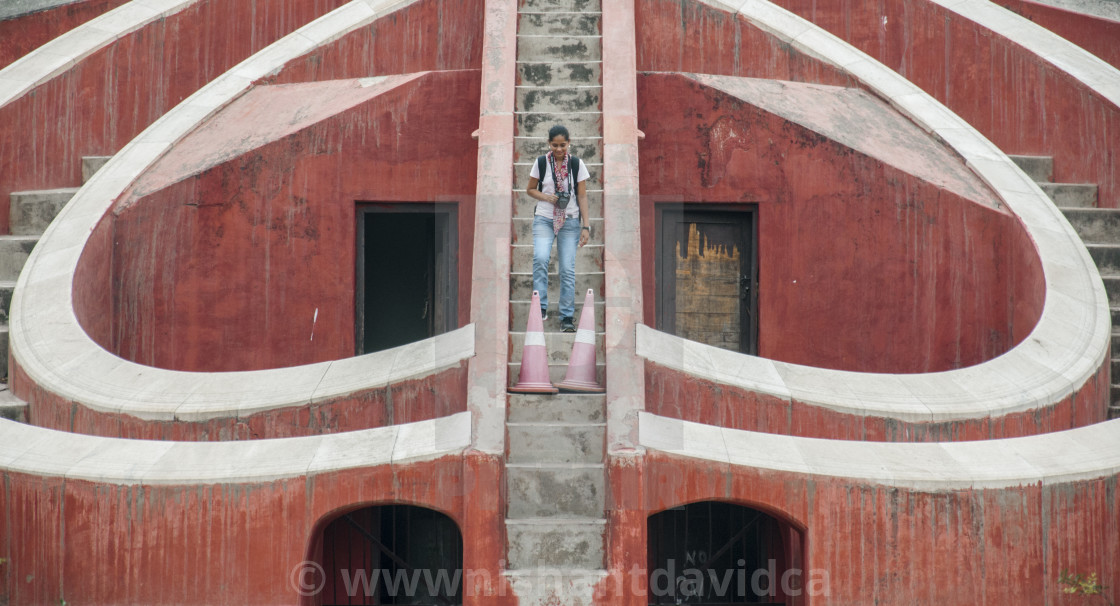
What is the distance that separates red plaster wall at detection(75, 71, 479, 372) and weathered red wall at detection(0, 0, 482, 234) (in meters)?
0.72

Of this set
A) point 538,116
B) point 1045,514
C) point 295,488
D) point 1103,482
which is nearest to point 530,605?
point 295,488

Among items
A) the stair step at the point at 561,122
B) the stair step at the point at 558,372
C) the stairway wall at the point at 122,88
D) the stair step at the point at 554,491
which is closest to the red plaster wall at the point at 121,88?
the stairway wall at the point at 122,88

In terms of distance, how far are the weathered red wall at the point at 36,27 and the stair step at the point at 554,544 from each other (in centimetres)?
819

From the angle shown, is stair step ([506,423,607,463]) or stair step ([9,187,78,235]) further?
stair step ([9,187,78,235])

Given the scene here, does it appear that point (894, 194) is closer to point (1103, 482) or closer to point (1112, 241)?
point (1112, 241)

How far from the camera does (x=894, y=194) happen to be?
30.2 ft

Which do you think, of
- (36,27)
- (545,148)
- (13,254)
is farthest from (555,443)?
(36,27)

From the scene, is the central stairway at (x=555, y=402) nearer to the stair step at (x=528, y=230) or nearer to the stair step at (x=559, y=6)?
the stair step at (x=528, y=230)

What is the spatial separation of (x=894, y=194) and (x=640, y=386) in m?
3.99

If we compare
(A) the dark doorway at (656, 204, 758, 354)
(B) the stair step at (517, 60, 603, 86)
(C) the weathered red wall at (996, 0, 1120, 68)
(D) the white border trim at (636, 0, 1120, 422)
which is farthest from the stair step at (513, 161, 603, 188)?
(C) the weathered red wall at (996, 0, 1120, 68)

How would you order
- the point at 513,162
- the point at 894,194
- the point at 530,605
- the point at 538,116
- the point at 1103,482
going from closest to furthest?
the point at 530,605 < the point at 1103,482 < the point at 513,162 < the point at 538,116 < the point at 894,194

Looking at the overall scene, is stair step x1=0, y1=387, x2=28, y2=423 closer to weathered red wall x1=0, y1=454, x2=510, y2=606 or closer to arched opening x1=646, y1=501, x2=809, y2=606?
weathered red wall x1=0, y1=454, x2=510, y2=606

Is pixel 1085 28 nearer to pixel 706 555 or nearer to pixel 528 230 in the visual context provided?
pixel 706 555

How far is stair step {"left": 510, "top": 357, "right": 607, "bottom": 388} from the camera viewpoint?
21.5 ft
